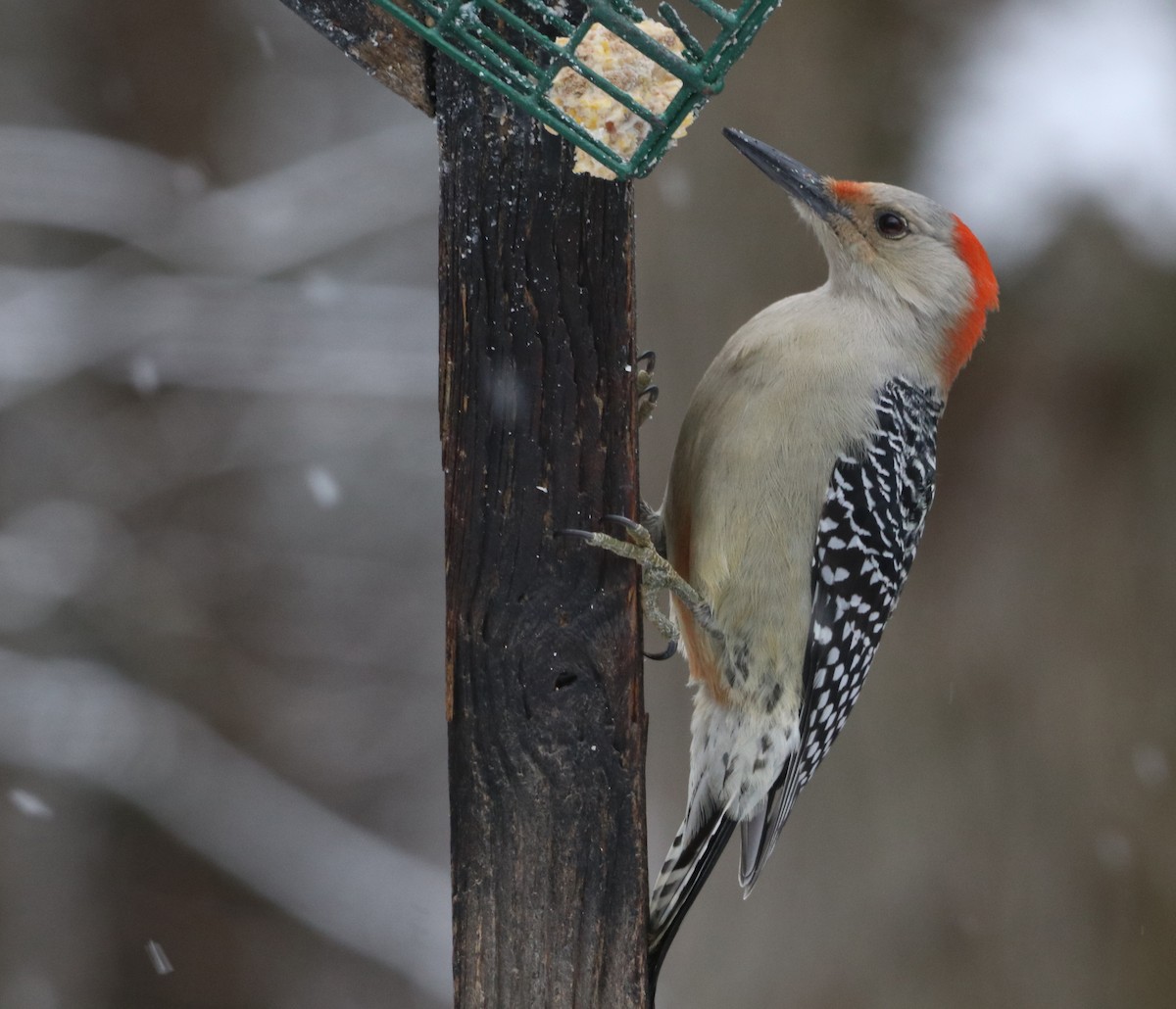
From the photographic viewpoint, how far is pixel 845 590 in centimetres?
363

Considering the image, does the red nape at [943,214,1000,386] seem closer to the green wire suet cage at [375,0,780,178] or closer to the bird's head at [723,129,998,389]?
the bird's head at [723,129,998,389]

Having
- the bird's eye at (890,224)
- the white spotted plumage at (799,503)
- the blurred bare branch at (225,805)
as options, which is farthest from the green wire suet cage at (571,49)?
the blurred bare branch at (225,805)

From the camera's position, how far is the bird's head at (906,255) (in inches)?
152

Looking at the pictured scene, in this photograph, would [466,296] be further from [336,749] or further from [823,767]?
[336,749]

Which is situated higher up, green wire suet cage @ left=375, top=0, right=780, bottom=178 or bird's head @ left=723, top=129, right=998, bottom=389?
green wire suet cage @ left=375, top=0, right=780, bottom=178

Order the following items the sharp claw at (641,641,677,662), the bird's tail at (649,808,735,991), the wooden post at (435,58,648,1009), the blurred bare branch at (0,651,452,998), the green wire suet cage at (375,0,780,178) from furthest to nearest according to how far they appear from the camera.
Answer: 1. the blurred bare branch at (0,651,452,998)
2. the sharp claw at (641,641,677,662)
3. the bird's tail at (649,808,735,991)
4. the wooden post at (435,58,648,1009)
5. the green wire suet cage at (375,0,780,178)

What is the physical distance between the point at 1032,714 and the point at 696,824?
7.17 ft

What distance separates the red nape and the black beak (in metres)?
0.38

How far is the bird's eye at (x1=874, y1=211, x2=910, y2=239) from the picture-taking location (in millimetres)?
3898

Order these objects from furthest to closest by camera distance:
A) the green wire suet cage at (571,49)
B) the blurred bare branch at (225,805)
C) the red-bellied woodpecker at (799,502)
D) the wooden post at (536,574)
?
the blurred bare branch at (225,805), the red-bellied woodpecker at (799,502), the wooden post at (536,574), the green wire suet cage at (571,49)

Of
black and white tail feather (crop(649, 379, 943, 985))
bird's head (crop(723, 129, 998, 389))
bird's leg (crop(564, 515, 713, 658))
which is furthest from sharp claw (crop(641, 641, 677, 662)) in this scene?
bird's head (crop(723, 129, 998, 389))

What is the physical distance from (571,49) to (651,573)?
1.38 m

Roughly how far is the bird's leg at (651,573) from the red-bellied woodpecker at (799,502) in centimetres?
1

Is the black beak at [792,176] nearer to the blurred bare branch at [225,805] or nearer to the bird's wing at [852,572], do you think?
the bird's wing at [852,572]
